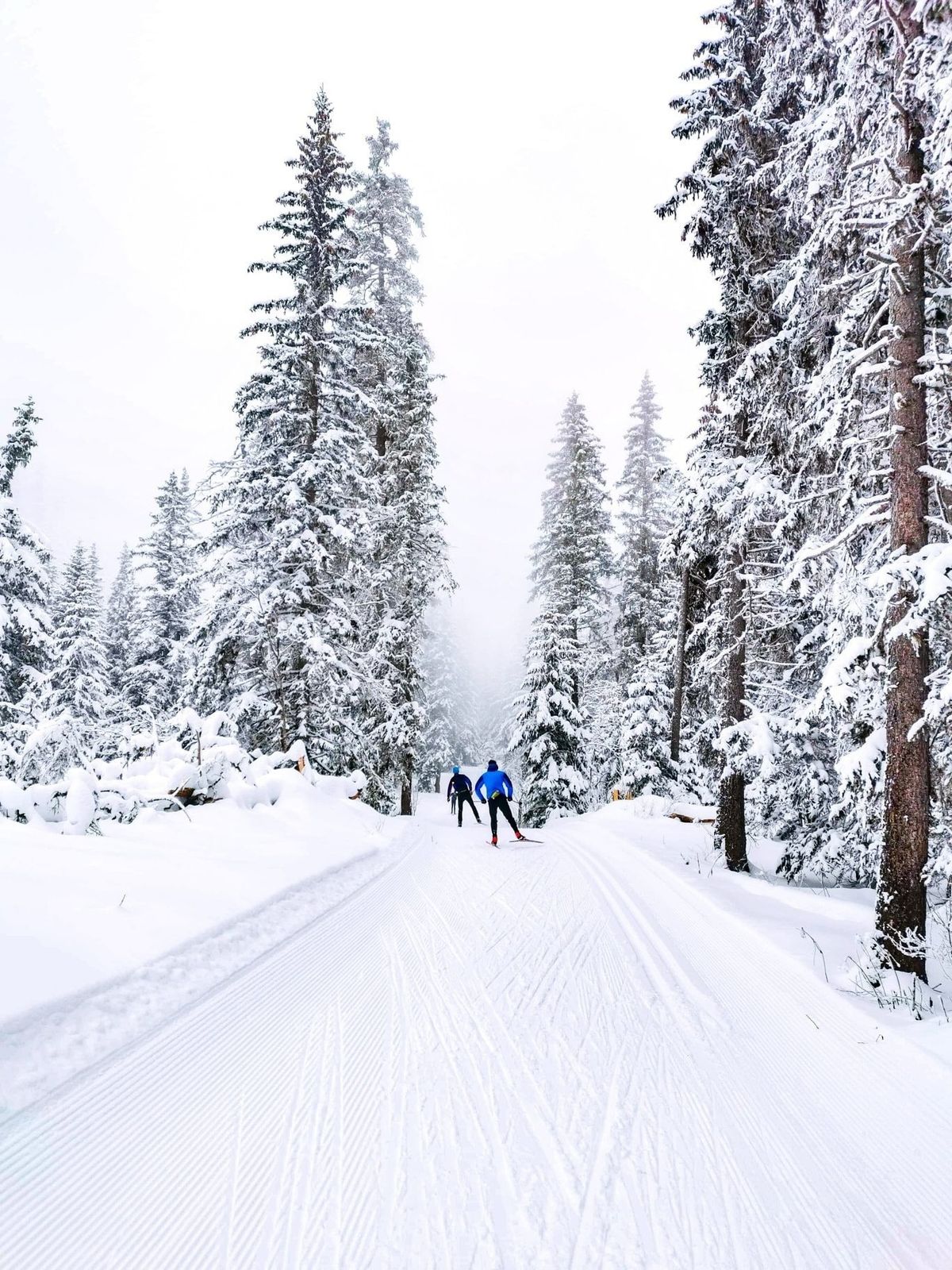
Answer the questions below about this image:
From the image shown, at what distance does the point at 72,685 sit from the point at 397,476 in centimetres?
1406

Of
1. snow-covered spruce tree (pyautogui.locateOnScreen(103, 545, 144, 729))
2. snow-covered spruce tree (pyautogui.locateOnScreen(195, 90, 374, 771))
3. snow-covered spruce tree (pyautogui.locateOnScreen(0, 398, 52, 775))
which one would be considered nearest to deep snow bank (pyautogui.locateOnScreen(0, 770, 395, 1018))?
snow-covered spruce tree (pyautogui.locateOnScreen(195, 90, 374, 771))

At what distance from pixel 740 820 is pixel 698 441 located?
24.4 feet

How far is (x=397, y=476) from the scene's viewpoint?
2070cm

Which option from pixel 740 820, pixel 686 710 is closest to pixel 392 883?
pixel 740 820

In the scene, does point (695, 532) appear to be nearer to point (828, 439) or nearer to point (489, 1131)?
point (828, 439)

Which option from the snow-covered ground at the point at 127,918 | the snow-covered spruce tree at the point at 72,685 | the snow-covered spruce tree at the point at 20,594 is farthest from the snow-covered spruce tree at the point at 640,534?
the snow-covered spruce tree at the point at 20,594

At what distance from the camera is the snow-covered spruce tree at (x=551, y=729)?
2147cm

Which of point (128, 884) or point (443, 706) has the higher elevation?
point (443, 706)

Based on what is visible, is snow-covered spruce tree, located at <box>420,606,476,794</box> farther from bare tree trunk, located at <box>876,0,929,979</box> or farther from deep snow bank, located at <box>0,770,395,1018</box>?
bare tree trunk, located at <box>876,0,929,979</box>

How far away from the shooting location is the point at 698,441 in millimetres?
12656

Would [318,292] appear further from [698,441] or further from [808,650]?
[808,650]

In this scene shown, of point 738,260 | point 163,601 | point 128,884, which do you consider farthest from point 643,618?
point 128,884

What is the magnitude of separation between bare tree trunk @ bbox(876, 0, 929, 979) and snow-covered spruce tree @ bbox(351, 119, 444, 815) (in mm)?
14330

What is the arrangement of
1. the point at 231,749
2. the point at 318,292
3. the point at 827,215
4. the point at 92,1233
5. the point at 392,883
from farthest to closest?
the point at 318,292
the point at 231,749
the point at 392,883
the point at 827,215
the point at 92,1233
